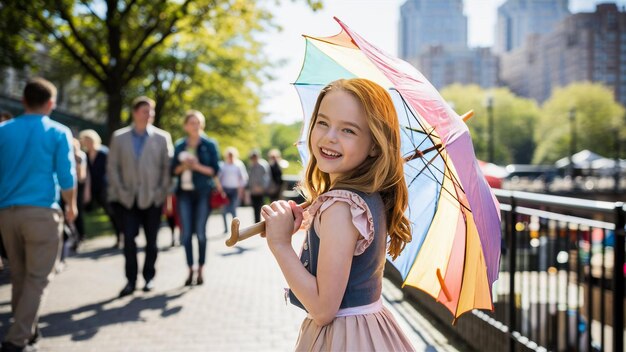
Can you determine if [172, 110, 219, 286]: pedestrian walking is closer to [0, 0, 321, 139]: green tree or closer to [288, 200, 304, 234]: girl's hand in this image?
[288, 200, 304, 234]: girl's hand

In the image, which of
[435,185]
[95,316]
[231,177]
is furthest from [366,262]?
[231,177]

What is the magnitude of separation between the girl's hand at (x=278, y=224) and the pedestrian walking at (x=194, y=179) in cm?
508

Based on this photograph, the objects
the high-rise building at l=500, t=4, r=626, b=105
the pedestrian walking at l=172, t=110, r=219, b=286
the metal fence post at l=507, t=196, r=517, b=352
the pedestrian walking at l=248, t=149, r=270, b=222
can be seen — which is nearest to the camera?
the metal fence post at l=507, t=196, r=517, b=352

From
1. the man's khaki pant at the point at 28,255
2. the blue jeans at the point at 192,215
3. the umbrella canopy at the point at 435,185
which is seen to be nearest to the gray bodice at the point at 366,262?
the umbrella canopy at the point at 435,185

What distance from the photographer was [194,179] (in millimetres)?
7102

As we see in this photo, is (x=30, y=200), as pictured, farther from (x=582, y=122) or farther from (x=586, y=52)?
(x=586, y=52)

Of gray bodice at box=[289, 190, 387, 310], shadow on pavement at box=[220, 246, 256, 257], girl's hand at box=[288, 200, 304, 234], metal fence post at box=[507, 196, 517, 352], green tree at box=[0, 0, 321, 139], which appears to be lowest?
shadow on pavement at box=[220, 246, 256, 257]

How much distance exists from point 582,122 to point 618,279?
3166 inches

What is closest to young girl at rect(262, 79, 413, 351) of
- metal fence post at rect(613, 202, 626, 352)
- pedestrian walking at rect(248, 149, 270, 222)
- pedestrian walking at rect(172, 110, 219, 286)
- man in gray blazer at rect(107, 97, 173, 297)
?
metal fence post at rect(613, 202, 626, 352)

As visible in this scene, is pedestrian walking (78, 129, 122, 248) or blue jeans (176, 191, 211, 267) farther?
pedestrian walking (78, 129, 122, 248)

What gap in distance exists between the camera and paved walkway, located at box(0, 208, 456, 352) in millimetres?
4949

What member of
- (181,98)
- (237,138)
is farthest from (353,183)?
(237,138)

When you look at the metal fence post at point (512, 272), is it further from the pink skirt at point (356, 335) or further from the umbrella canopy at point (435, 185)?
the pink skirt at point (356, 335)

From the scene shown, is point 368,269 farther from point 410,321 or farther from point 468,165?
point 410,321
